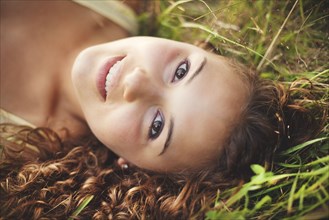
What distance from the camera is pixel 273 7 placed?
247 centimetres

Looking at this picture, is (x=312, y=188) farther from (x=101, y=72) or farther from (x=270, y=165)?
(x=101, y=72)

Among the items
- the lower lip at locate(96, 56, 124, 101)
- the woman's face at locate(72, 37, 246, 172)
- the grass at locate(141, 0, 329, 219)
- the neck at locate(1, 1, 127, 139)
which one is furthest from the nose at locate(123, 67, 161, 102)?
the neck at locate(1, 1, 127, 139)

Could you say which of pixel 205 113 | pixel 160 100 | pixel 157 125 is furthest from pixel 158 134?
pixel 205 113

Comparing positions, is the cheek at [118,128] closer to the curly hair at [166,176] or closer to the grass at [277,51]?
the curly hair at [166,176]

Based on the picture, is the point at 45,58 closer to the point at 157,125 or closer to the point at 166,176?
the point at 157,125

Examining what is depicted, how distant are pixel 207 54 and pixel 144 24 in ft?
3.57

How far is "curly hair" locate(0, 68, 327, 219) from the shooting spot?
1949mm

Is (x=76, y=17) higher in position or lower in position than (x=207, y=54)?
lower

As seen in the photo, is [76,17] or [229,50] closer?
[229,50]

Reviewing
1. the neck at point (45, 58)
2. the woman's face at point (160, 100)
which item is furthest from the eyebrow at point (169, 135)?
the neck at point (45, 58)

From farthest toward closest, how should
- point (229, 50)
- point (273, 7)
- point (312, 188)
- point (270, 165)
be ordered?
point (273, 7)
point (229, 50)
point (270, 165)
point (312, 188)

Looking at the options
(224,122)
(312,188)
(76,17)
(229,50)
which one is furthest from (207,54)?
(76,17)

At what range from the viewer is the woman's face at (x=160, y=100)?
1.88 metres

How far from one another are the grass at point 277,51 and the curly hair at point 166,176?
3.6 inches
